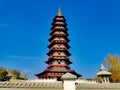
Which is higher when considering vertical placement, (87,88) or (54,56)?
(54,56)

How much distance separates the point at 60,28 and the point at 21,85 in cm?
2803

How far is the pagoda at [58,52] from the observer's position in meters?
39.0

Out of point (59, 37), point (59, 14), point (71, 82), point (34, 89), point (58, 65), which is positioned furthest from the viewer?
point (59, 14)

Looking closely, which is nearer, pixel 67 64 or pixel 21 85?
pixel 21 85

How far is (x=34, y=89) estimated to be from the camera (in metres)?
18.5

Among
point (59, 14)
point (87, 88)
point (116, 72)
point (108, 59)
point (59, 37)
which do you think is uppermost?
point (59, 14)

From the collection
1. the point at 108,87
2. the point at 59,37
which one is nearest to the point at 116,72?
the point at 59,37

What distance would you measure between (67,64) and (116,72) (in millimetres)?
10560

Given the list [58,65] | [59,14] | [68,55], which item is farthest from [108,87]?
[59,14]

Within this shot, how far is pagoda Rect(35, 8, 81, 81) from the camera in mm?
39031

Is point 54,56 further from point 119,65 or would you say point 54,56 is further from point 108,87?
point 108,87

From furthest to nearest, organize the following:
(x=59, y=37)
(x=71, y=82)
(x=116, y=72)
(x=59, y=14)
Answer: (x=59, y=14)
(x=59, y=37)
(x=116, y=72)
(x=71, y=82)

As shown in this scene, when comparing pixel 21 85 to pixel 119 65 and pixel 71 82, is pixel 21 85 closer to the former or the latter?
pixel 71 82

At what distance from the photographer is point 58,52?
140 ft
